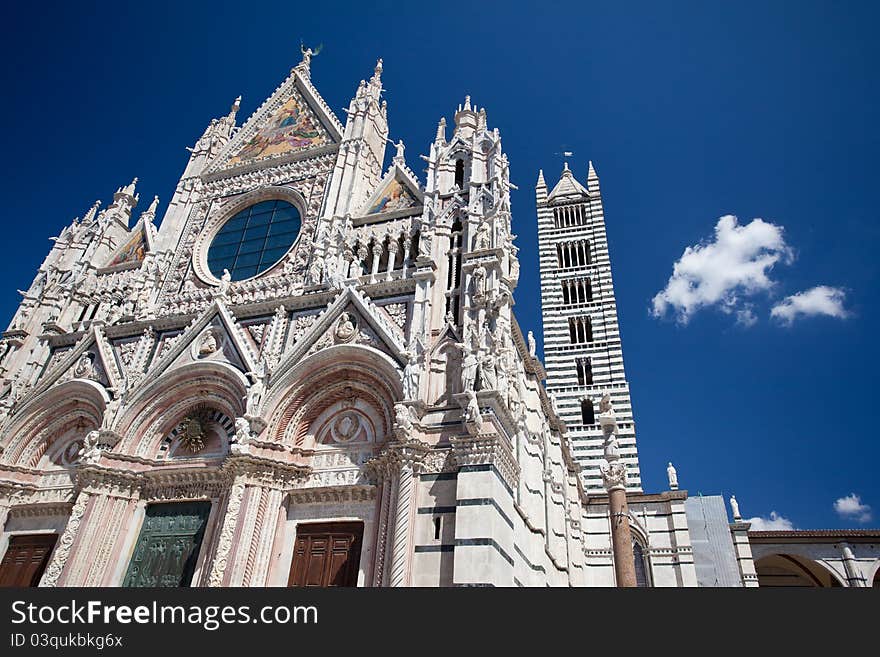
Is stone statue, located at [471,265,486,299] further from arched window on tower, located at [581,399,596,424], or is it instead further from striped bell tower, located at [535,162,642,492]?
arched window on tower, located at [581,399,596,424]

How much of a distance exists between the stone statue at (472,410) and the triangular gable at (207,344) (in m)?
6.37

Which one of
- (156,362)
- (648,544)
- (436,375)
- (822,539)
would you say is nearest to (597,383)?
(648,544)

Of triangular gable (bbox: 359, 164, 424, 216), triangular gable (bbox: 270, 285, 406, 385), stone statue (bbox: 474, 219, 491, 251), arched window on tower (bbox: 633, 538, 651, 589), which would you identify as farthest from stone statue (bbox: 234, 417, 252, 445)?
arched window on tower (bbox: 633, 538, 651, 589)

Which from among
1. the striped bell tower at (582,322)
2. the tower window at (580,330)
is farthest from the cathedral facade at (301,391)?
the tower window at (580,330)

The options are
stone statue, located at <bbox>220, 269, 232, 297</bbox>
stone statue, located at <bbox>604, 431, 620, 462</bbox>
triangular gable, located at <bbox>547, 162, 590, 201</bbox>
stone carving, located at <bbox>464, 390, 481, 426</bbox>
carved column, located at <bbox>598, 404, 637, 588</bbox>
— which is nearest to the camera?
carved column, located at <bbox>598, 404, 637, 588</bbox>

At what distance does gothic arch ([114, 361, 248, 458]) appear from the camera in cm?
1500

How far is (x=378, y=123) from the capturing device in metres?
22.0

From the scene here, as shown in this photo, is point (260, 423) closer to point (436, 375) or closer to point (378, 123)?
point (436, 375)

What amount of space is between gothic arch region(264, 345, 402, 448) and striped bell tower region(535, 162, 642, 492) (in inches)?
657

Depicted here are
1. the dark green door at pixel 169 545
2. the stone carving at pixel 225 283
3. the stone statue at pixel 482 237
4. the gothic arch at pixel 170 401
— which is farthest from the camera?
the stone carving at pixel 225 283

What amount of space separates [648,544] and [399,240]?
16.7 metres

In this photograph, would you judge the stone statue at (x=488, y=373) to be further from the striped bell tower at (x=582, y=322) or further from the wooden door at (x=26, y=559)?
the striped bell tower at (x=582, y=322)

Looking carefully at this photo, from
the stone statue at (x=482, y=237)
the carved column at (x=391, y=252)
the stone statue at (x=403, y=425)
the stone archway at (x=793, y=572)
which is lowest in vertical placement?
the stone statue at (x=403, y=425)

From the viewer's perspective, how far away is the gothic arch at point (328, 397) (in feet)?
45.0
